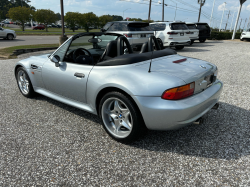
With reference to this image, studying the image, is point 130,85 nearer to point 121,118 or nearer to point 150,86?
point 150,86

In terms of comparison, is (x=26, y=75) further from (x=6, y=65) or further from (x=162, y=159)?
(x=6, y=65)

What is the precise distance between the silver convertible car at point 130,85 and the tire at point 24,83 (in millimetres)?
664

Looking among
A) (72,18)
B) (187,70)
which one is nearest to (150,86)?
(187,70)

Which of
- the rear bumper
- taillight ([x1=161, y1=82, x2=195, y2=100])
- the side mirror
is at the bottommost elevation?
the rear bumper

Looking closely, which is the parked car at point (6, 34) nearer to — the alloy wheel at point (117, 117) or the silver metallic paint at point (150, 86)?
the silver metallic paint at point (150, 86)

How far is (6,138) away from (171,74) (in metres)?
2.49

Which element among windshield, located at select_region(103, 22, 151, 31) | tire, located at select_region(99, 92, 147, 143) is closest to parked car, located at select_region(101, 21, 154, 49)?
windshield, located at select_region(103, 22, 151, 31)

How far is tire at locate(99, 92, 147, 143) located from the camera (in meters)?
2.52

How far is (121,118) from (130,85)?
548 mm

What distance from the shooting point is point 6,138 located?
295cm

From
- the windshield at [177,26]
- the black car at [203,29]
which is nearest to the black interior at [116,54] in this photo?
the windshield at [177,26]

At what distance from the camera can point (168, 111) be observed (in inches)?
91.0

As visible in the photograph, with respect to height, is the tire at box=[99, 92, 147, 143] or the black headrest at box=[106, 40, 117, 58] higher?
the black headrest at box=[106, 40, 117, 58]

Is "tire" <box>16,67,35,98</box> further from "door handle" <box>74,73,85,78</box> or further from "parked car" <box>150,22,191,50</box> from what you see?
"parked car" <box>150,22,191,50</box>
